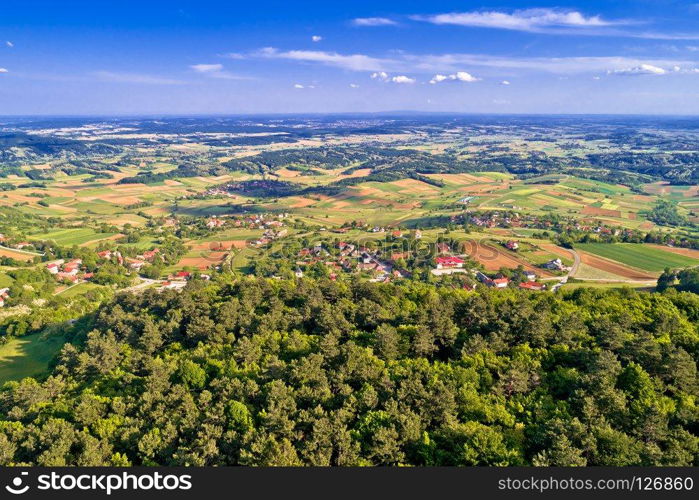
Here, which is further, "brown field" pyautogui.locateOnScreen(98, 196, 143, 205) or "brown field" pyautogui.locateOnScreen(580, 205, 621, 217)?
"brown field" pyautogui.locateOnScreen(98, 196, 143, 205)

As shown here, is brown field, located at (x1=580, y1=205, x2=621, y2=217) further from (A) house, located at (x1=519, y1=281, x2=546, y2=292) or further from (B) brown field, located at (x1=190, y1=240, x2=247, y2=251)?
(B) brown field, located at (x1=190, y1=240, x2=247, y2=251)

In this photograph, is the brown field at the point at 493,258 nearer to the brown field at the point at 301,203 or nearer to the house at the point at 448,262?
the house at the point at 448,262

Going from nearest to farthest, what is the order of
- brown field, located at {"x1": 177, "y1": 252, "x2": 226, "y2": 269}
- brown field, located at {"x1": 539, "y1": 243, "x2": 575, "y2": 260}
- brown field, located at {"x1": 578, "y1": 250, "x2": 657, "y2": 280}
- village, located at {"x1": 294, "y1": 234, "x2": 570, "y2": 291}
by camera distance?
village, located at {"x1": 294, "y1": 234, "x2": 570, "y2": 291}, brown field, located at {"x1": 578, "y1": 250, "x2": 657, "y2": 280}, brown field, located at {"x1": 539, "y1": 243, "x2": 575, "y2": 260}, brown field, located at {"x1": 177, "y1": 252, "x2": 226, "y2": 269}

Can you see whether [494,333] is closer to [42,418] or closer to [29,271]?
[42,418]

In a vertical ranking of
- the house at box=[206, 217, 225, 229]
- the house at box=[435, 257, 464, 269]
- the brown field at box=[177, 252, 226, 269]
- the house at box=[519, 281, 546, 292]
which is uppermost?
the house at box=[206, 217, 225, 229]

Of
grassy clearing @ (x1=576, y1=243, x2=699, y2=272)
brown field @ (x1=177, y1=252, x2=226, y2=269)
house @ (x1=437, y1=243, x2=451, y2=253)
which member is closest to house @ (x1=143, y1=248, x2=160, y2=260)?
brown field @ (x1=177, y1=252, x2=226, y2=269)

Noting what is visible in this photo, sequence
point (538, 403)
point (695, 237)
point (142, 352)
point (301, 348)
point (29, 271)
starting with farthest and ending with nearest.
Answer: point (695, 237)
point (29, 271)
point (142, 352)
point (301, 348)
point (538, 403)

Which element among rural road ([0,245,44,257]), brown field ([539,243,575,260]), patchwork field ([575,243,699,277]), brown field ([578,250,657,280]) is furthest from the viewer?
rural road ([0,245,44,257])

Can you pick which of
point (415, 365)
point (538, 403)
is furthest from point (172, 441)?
point (538, 403)

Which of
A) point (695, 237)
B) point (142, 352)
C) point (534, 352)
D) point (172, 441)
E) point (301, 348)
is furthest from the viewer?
point (695, 237)
